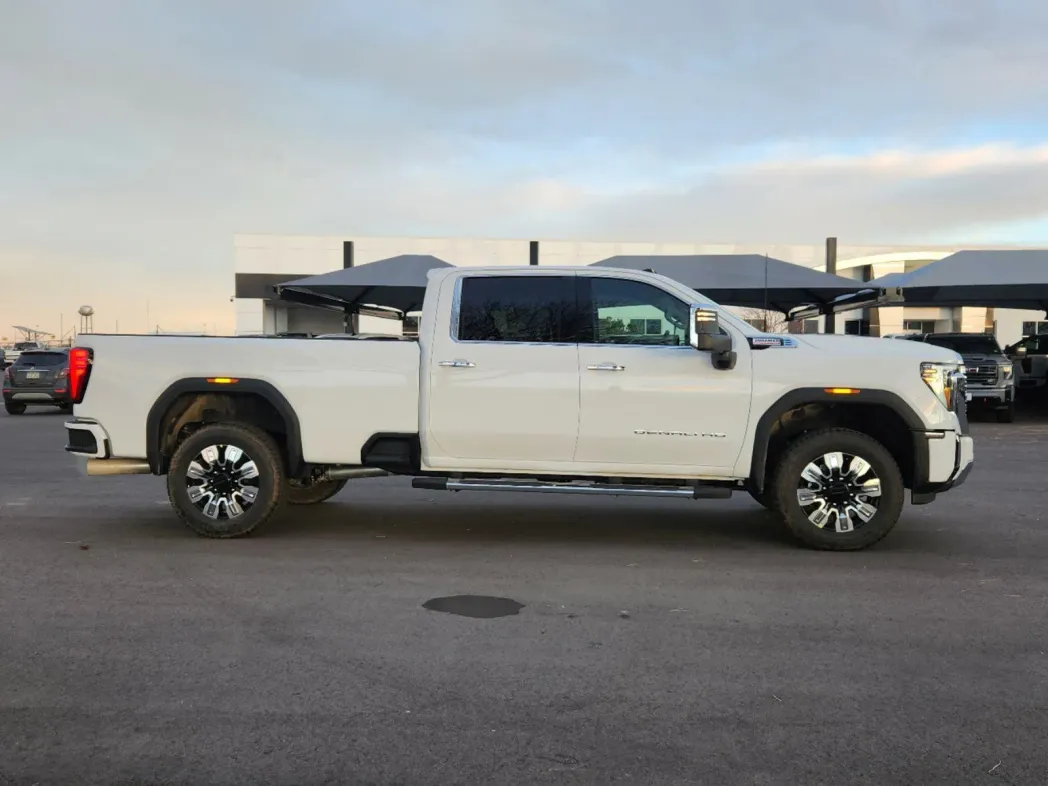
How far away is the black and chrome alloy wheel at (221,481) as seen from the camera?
267 inches

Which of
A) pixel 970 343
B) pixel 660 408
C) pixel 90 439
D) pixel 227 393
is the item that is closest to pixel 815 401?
pixel 660 408

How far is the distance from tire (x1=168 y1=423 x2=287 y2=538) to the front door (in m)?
2.40

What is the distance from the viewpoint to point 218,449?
268 inches

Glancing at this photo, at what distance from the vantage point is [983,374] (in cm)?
1873

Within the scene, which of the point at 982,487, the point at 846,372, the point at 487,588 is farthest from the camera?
the point at 982,487

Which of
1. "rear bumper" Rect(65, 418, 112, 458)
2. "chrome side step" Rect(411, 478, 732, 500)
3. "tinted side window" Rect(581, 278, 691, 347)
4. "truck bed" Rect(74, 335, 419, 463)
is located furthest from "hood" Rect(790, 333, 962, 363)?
"rear bumper" Rect(65, 418, 112, 458)

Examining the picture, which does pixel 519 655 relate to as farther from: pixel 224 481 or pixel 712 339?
pixel 224 481

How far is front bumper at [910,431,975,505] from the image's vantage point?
21.0 feet

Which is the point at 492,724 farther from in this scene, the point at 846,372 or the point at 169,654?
the point at 846,372

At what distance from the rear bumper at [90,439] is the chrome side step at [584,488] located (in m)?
2.46

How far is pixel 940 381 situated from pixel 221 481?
5.42 m

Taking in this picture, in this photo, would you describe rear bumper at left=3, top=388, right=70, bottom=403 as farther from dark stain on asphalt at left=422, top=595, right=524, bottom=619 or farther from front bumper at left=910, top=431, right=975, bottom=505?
front bumper at left=910, top=431, right=975, bottom=505

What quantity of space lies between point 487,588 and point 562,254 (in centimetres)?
3608

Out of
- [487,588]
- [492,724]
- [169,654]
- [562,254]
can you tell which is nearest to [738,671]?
[492,724]
